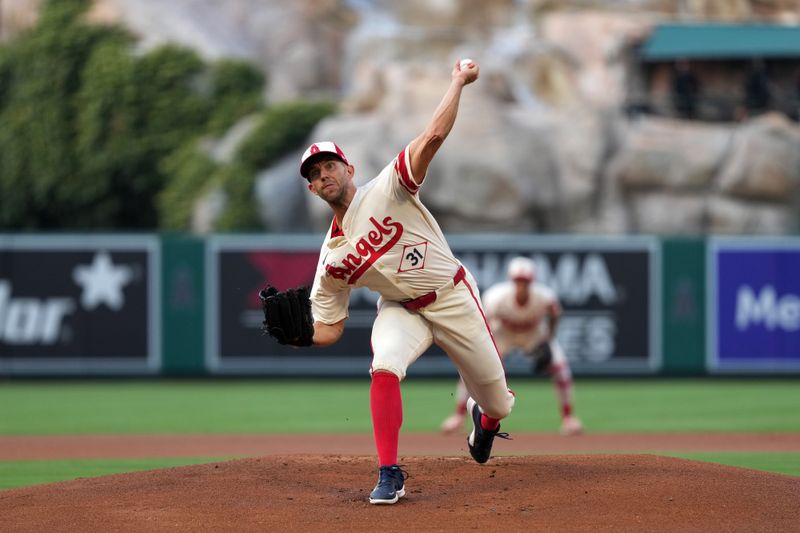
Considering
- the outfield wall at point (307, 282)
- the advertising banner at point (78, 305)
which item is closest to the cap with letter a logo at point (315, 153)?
the outfield wall at point (307, 282)

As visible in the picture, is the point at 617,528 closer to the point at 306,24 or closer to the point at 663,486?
the point at 663,486

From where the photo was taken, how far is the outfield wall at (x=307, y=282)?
52.8 ft

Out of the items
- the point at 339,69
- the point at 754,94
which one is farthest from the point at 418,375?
the point at 339,69

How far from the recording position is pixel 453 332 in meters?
6.26

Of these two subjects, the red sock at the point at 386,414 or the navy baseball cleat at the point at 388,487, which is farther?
the red sock at the point at 386,414

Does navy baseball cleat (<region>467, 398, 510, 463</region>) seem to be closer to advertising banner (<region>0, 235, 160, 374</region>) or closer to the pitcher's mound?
the pitcher's mound

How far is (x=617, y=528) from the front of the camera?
17.4 feet

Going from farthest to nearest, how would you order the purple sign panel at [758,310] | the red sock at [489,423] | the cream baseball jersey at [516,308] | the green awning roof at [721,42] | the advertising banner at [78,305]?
the green awning roof at [721,42] < the purple sign panel at [758,310] < the advertising banner at [78,305] < the cream baseball jersey at [516,308] < the red sock at [489,423]

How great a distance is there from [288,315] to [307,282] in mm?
10107

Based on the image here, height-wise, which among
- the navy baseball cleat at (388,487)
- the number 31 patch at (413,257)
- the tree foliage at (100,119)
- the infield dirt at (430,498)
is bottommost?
the infield dirt at (430,498)

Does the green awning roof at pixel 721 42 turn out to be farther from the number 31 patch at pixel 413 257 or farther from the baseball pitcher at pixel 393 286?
the number 31 patch at pixel 413 257

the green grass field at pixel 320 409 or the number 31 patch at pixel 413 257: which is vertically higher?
the number 31 patch at pixel 413 257

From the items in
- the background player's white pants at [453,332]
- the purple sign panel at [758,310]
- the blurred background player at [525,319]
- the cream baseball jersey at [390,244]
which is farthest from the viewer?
the purple sign panel at [758,310]

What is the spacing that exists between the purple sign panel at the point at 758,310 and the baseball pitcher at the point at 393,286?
10.4 metres
